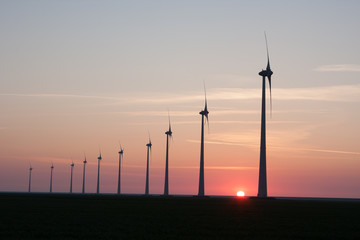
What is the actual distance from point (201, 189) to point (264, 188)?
40.8m

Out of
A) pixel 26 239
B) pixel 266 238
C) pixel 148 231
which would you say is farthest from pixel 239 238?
pixel 26 239

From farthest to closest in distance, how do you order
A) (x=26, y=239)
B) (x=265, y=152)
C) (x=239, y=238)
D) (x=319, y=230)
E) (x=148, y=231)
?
(x=265, y=152) → (x=319, y=230) → (x=148, y=231) → (x=239, y=238) → (x=26, y=239)

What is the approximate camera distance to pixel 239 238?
33.6 meters

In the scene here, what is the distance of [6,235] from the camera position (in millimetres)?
33344

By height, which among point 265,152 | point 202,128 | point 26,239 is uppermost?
point 202,128

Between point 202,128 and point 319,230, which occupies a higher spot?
point 202,128

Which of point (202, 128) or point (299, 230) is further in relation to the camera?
point (202, 128)

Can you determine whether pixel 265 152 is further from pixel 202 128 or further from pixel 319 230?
pixel 319 230

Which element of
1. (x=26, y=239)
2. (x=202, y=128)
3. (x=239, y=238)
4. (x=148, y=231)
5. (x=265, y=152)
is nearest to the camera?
(x=26, y=239)

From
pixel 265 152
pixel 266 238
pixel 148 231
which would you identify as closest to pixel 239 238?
pixel 266 238

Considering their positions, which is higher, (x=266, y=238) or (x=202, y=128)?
(x=202, y=128)

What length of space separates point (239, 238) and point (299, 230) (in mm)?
7973

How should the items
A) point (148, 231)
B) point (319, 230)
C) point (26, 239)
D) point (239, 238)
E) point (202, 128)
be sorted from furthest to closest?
point (202, 128), point (319, 230), point (148, 231), point (239, 238), point (26, 239)

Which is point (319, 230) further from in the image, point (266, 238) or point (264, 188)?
point (264, 188)
